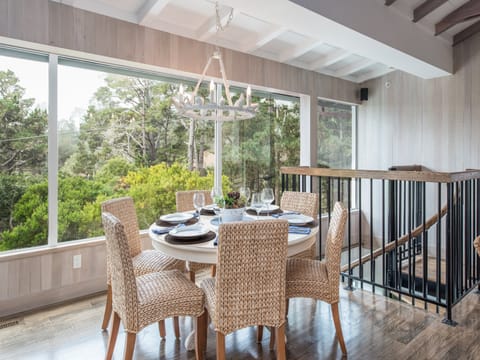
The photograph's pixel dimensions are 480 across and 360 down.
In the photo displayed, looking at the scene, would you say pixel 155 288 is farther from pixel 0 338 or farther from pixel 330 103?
pixel 330 103

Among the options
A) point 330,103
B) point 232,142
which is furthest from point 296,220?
point 330,103

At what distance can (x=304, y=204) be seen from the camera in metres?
3.07

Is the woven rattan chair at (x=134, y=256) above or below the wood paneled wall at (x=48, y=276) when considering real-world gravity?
above

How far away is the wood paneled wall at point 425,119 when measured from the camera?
4.63 metres

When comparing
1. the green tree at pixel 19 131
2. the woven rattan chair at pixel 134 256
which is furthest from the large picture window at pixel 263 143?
the green tree at pixel 19 131

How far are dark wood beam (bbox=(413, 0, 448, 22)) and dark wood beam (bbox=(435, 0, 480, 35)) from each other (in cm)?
53

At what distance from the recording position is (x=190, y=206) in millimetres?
3211

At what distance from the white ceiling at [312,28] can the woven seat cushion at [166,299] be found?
2180 mm

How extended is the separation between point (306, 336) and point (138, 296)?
1.32m

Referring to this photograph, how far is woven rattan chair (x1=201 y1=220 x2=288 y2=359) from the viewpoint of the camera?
1613mm

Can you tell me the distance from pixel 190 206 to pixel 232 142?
1.34 m

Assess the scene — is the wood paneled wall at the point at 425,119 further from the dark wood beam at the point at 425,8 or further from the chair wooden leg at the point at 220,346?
the chair wooden leg at the point at 220,346

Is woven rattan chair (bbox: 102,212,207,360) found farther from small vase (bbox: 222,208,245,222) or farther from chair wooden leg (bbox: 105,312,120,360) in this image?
small vase (bbox: 222,208,245,222)

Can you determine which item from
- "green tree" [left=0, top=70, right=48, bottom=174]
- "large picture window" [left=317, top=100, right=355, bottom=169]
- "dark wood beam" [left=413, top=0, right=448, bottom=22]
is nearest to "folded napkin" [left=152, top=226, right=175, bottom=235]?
"green tree" [left=0, top=70, right=48, bottom=174]
